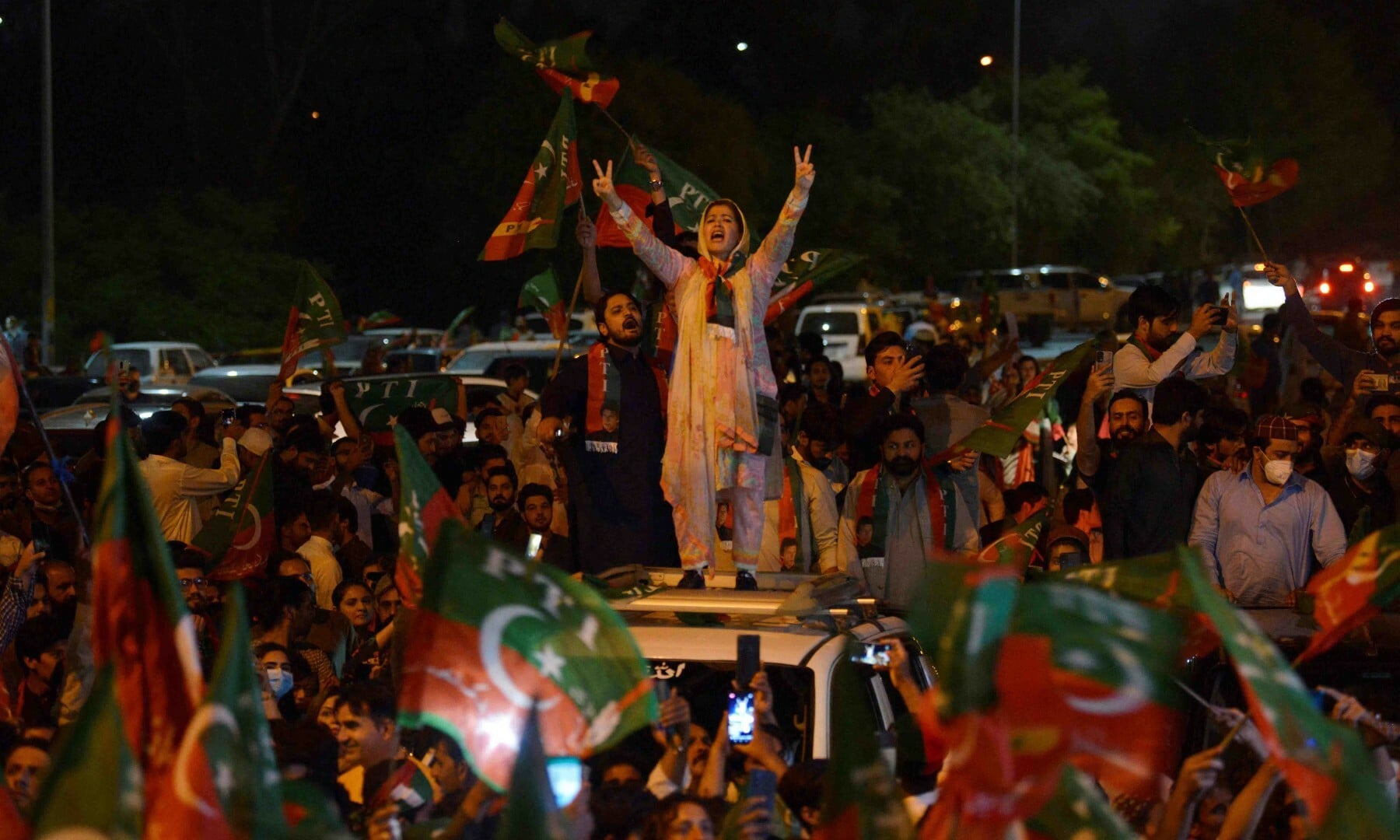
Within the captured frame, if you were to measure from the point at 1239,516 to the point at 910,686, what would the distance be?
10.3 ft

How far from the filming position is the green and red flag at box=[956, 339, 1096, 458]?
28.4ft

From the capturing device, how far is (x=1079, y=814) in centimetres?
400

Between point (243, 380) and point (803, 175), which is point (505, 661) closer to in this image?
point (803, 175)

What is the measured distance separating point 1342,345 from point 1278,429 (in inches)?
90.0

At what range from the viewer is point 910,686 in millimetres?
5410

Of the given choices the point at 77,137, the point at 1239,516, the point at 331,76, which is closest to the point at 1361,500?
the point at 1239,516

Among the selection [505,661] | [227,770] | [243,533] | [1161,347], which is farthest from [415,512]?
[1161,347]

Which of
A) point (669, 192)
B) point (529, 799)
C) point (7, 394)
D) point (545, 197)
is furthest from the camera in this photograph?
point (545, 197)

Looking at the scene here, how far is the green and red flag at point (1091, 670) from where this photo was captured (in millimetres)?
4199

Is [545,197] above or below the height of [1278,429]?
above

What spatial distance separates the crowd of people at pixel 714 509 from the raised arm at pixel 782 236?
14 millimetres

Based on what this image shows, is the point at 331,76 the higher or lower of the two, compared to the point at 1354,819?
higher

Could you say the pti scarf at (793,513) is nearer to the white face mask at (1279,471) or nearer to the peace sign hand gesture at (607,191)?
the peace sign hand gesture at (607,191)

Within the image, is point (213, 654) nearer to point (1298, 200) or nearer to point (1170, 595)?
point (1170, 595)
